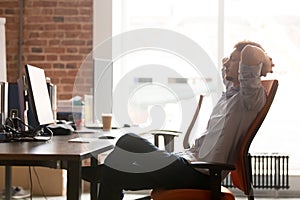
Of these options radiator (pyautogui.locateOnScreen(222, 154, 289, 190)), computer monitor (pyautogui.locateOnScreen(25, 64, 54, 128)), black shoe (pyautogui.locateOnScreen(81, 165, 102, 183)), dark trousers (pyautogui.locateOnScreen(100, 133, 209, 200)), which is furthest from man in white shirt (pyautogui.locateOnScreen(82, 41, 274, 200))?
radiator (pyautogui.locateOnScreen(222, 154, 289, 190))

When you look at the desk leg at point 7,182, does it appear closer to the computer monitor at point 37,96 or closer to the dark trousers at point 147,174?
the computer monitor at point 37,96

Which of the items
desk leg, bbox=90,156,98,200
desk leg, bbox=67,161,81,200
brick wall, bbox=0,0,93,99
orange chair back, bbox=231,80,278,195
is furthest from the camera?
brick wall, bbox=0,0,93,99

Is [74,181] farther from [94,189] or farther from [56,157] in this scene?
[94,189]

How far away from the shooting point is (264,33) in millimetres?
5828

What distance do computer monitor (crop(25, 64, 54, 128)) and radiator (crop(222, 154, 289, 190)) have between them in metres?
2.49

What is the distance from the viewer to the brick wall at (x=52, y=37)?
5.72 m

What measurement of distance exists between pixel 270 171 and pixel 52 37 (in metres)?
2.53

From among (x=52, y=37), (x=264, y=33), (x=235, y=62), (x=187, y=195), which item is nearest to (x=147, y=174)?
(x=187, y=195)

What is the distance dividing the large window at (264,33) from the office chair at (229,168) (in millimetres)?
2922

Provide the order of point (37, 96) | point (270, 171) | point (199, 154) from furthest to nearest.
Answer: point (270, 171) → point (37, 96) → point (199, 154)

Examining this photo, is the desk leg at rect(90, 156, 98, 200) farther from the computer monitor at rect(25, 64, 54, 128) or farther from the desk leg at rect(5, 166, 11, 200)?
the desk leg at rect(5, 166, 11, 200)

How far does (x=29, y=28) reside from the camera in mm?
5754

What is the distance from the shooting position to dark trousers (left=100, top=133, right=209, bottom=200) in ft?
8.97

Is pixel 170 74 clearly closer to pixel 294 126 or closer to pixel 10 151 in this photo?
pixel 294 126
